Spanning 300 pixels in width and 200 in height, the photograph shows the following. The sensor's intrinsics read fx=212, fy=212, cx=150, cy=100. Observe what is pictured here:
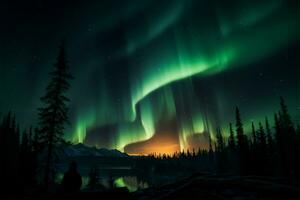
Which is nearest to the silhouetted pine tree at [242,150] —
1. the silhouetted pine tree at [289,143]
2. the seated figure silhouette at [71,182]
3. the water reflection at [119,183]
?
the silhouetted pine tree at [289,143]

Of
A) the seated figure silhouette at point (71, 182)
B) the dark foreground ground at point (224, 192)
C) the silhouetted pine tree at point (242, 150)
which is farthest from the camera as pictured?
the silhouetted pine tree at point (242, 150)

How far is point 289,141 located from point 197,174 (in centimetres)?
4609

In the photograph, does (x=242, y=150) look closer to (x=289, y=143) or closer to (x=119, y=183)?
(x=289, y=143)

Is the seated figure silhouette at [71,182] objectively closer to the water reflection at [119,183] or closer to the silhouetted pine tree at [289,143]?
the water reflection at [119,183]

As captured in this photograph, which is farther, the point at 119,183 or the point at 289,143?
the point at 119,183

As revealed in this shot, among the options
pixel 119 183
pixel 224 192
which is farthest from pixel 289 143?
pixel 119 183

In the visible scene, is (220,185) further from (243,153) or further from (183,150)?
(183,150)

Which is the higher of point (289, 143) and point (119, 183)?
point (289, 143)

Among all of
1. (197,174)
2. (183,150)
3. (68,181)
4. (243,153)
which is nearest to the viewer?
(197,174)

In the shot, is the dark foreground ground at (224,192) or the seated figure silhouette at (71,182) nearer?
the dark foreground ground at (224,192)

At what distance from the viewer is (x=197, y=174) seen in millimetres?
11273

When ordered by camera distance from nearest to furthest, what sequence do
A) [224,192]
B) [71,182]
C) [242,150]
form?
[224,192] → [71,182] → [242,150]

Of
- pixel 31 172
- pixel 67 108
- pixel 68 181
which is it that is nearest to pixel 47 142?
pixel 67 108

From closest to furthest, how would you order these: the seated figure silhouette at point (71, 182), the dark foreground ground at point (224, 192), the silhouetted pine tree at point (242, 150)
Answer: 1. the dark foreground ground at point (224, 192)
2. the seated figure silhouette at point (71, 182)
3. the silhouetted pine tree at point (242, 150)
